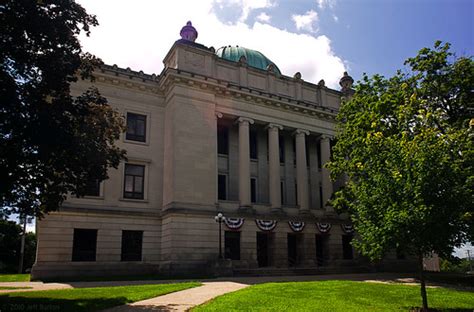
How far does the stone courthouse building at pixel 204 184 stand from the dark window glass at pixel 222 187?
0.12 metres

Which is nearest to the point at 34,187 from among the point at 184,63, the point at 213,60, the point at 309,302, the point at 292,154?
the point at 309,302

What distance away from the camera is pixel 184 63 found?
32.6 m

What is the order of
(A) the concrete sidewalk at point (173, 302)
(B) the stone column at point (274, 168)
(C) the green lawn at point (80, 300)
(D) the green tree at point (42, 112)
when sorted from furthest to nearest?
(B) the stone column at point (274, 168)
(D) the green tree at point (42, 112)
(A) the concrete sidewalk at point (173, 302)
(C) the green lawn at point (80, 300)

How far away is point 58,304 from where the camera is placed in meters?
12.0

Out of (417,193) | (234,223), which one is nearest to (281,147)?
(234,223)

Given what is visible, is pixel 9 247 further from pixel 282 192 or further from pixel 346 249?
pixel 346 249

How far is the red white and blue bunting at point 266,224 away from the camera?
32125 millimetres

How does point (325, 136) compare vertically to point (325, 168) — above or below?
above

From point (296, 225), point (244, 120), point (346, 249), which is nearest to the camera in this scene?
point (296, 225)

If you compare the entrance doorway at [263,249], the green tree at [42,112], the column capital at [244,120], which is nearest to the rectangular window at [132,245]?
the entrance doorway at [263,249]

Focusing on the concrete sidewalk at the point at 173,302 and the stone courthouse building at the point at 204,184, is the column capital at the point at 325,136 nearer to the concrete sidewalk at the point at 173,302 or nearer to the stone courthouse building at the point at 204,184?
the stone courthouse building at the point at 204,184

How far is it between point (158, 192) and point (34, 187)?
17522 mm

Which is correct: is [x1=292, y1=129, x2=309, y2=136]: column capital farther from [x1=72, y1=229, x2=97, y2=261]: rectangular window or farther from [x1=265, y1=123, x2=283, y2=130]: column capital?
[x1=72, y1=229, x2=97, y2=261]: rectangular window

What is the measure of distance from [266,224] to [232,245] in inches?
131
